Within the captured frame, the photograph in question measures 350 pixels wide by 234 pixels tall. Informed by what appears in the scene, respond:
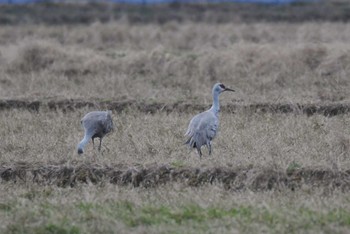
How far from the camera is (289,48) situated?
21.1m

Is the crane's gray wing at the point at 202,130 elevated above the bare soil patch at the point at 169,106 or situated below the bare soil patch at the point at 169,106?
above

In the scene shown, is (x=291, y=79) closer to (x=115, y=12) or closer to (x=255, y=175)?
(x=255, y=175)

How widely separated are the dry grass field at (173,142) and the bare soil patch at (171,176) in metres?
0.01

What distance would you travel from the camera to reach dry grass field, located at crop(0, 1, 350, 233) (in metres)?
9.13

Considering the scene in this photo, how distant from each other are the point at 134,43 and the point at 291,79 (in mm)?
8708

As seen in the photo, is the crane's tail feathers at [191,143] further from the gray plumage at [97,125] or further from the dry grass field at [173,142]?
the gray plumage at [97,125]

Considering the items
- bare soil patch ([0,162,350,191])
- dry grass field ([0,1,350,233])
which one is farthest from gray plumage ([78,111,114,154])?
bare soil patch ([0,162,350,191])

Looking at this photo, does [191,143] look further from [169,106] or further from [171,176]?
[169,106]

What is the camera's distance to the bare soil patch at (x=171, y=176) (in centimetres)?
1035

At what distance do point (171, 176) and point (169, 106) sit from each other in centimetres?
541

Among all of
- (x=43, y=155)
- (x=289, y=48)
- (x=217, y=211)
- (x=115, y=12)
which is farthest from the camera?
(x=115, y=12)

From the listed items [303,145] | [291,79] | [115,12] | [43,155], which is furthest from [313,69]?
[115,12]

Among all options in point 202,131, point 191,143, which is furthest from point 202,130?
point 191,143

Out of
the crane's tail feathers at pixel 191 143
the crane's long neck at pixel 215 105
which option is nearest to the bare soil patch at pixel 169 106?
the crane's long neck at pixel 215 105
